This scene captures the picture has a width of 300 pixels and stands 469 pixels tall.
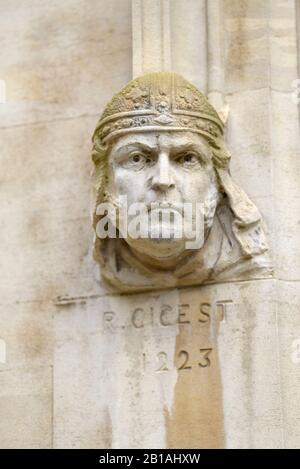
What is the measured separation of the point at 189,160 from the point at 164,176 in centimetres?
16

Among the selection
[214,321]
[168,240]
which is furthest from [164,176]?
[214,321]

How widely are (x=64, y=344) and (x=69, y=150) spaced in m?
0.78

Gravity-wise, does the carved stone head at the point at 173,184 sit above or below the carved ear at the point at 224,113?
below

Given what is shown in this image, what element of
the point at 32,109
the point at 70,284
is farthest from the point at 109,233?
the point at 32,109

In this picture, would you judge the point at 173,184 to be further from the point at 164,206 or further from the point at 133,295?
the point at 133,295

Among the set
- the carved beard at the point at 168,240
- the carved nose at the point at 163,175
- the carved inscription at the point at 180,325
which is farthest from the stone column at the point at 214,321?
the carved nose at the point at 163,175

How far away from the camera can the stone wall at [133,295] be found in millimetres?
6461

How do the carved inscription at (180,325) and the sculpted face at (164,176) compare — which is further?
the carved inscription at (180,325)

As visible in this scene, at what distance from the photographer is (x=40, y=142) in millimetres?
7090

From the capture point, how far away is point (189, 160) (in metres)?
6.52

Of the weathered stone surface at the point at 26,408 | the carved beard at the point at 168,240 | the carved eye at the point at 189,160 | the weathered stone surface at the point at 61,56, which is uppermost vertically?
the weathered stone surface at the point at 61,56

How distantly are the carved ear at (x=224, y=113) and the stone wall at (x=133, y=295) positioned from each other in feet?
0.09

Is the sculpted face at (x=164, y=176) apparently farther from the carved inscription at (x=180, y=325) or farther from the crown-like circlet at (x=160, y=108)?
the carved inscription at (x=180, y=325)

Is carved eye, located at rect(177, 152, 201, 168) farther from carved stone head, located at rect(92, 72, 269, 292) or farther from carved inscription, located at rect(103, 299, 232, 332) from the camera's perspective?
carved inscription, located at rect(103, 299, 232, 332)
